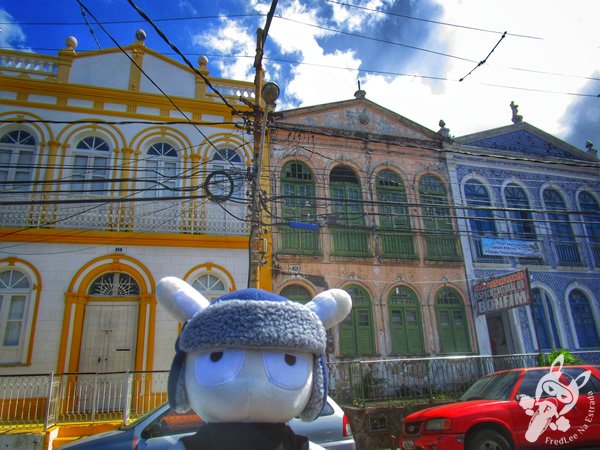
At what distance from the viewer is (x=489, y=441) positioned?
5918 mm

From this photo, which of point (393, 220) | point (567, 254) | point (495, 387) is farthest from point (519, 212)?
point (495, 387)

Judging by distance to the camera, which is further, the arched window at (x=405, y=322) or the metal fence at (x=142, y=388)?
the arched window at (x=405, y=322)

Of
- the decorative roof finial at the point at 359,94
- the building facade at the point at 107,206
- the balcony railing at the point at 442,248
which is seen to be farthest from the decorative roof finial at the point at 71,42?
the balcony railing at the point at 442,248

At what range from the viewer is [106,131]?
11945mm

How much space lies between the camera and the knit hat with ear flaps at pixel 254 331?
7.75 ft

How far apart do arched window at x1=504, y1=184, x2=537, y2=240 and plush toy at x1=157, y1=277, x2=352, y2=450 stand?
48.0ft

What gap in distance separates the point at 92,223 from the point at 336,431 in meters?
8.27

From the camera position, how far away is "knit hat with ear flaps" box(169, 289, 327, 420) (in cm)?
236

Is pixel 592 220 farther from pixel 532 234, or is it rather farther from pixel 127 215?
pixel 127 215

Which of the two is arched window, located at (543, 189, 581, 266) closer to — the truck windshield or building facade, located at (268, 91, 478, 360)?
building facade, located at (268, 91, 478, 360)

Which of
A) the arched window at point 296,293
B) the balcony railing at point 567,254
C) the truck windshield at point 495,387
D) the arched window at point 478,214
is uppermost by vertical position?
the arched window at point 478,214

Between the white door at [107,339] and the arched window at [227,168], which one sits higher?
the arched window at [227,168]

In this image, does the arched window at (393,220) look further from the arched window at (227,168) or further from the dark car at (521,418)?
the dark car at (521,418)

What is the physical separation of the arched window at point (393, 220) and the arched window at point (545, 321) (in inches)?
182
